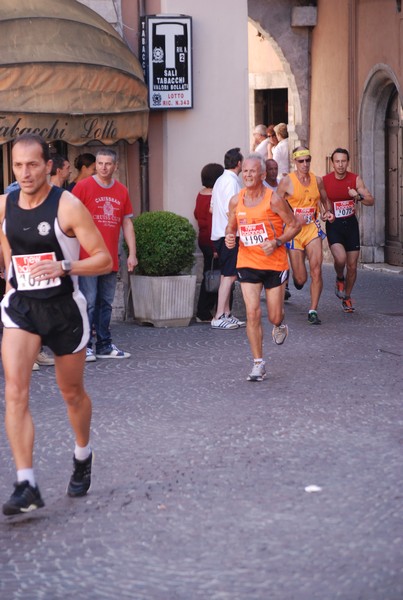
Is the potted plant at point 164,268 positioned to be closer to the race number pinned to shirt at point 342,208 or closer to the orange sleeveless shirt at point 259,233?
the race number pinned to shirt at point 342,208

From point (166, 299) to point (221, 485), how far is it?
271 inches

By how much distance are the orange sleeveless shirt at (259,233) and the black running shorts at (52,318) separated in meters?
3.89

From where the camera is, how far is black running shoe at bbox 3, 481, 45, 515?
6.06 metres

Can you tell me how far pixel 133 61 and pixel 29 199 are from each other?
24.9 feet

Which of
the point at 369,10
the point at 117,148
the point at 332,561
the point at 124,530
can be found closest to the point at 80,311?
the point at 124,530

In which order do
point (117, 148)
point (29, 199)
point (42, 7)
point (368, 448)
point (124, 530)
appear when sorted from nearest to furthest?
1. point (124, 530)
2. point (29, 199)
3. point (368, 448)
4. point (42, 7)
5. point (117, 148)

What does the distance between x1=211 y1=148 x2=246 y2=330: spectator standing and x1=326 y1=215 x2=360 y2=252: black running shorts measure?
1.43m

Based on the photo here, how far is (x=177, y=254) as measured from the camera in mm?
13297

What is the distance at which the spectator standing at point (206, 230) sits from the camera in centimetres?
1383

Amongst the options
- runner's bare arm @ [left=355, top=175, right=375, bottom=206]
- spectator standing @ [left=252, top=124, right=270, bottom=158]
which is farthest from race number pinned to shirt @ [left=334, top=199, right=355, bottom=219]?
spectator standing @ [left=252, top=124, right=270, bottom=158]

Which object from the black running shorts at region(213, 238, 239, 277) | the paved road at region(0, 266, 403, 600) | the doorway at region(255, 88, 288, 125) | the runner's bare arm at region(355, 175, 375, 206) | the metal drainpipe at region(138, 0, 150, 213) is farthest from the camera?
the doorway at region(255, 88, 288, 125)

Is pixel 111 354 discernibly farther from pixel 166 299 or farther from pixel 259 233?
pixel 166 299

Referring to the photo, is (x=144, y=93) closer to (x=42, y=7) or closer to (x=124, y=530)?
(x=42, y=7)

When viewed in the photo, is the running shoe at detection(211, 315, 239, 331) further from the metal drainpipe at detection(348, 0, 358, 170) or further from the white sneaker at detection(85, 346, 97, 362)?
the metal drainpipe at detection(348, 0, 358, 170)
